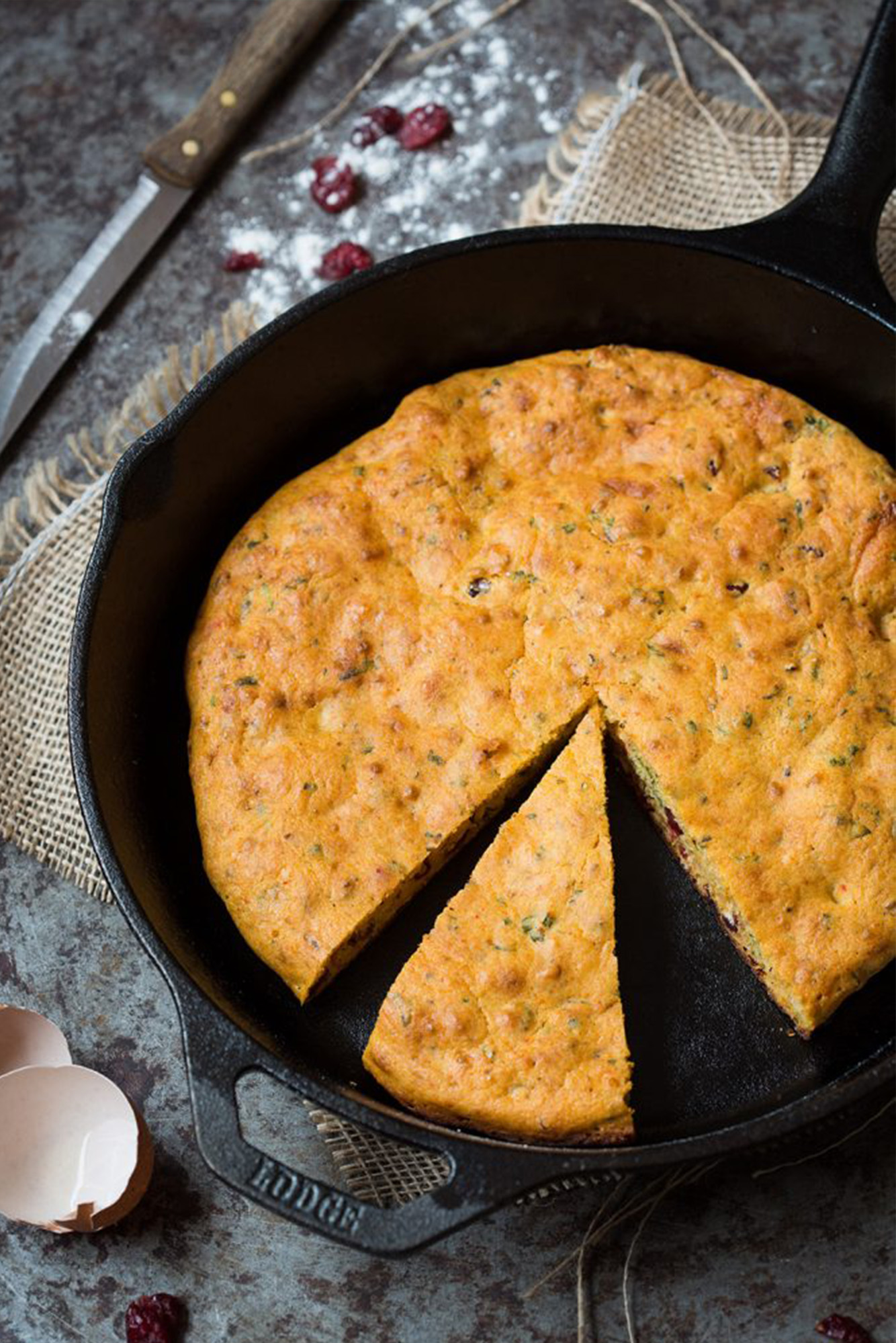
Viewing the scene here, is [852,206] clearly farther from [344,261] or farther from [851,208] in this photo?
[344,261]

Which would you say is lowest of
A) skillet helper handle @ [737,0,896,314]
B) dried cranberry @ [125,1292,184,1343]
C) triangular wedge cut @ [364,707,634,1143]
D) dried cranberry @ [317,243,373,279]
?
dried cranberry @ [125,1292,184,1343]

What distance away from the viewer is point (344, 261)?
213 inches

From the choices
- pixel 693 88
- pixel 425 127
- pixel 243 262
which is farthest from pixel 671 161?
pixel 243 262

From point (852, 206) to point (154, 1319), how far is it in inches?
153

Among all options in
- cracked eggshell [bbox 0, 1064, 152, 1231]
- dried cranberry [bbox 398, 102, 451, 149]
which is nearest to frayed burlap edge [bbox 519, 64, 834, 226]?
dried cranberry [bbox 398, 102, 451, 149]

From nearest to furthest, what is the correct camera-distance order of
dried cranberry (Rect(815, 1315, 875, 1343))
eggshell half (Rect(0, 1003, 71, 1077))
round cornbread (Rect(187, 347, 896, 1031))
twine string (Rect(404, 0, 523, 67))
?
round cornbread (Rect(187, 347, 896, 1031)) < dried cranberry (Rect(815, 1315, 875, 1343)) < eggshell half (Rect(0, 1003, 71, 1077)) < twine string (Rect(404, 0, 523, 67))

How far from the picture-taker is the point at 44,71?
18.8ft

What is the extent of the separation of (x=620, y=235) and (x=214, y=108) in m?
1.80

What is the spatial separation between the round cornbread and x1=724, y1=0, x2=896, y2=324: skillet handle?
1.34 ft

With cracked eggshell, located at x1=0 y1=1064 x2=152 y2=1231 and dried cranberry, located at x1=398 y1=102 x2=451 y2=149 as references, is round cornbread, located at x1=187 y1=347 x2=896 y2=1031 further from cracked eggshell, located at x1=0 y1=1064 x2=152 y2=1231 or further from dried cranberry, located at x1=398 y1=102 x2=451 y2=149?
dried cranberry, located at x1=398 y1=102 x2=451 y2=149

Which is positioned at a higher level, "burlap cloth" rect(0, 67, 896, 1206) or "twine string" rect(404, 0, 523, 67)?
"twine string" rect(404, 0, 523, 67)

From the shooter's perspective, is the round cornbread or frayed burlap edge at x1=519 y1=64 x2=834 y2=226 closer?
the round cornbread

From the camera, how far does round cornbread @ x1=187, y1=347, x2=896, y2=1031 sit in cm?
420

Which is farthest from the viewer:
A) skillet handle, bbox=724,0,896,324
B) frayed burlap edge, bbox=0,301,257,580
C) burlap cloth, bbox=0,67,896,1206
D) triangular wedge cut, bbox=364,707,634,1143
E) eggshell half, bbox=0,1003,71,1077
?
frayed burlap edge, bbox=0,301,257,580
